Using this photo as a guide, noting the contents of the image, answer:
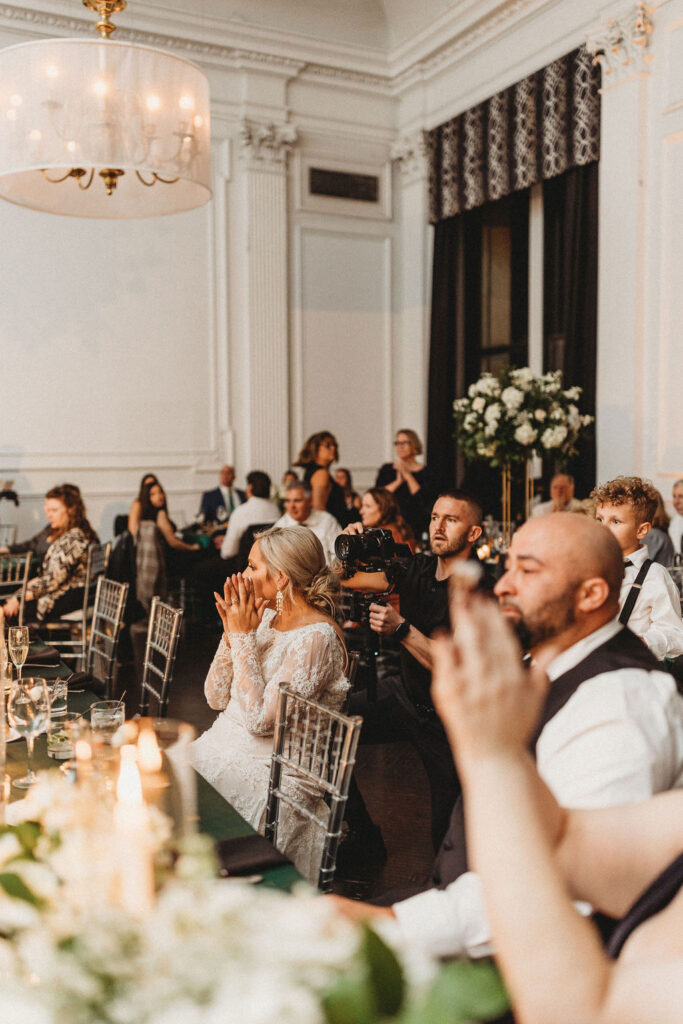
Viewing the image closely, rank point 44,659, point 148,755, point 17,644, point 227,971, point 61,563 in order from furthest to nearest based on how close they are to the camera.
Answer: point 61,563, point 44,659, point 17,644, point 148,755, point 227,971

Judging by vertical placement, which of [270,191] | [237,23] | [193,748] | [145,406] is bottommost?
[193,748]

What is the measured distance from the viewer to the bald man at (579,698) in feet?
4.17

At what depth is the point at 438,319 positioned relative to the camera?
8477 mm

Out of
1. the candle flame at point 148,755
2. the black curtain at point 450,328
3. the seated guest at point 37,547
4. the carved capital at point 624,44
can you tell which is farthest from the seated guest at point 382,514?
the carved capital at point 624,44

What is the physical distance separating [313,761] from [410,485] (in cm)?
418

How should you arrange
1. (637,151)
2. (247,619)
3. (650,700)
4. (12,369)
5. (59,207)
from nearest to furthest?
(650,700) → (247,619) → (59,207) → (637,151) → (12,369)

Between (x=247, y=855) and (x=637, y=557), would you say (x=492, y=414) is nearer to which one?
(x=637, y=557)

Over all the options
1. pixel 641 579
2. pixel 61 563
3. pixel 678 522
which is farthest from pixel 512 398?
pixel 61 563

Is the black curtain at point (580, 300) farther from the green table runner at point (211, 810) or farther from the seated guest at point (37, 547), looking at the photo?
the green table runner at point (211, 810)

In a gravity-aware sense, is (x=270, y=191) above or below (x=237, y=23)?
below

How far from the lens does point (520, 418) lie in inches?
224

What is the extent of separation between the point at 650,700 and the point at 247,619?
1.47 meters

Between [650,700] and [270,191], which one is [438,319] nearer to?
[270,191]

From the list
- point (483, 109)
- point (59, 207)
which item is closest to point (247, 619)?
point (59, 207)
